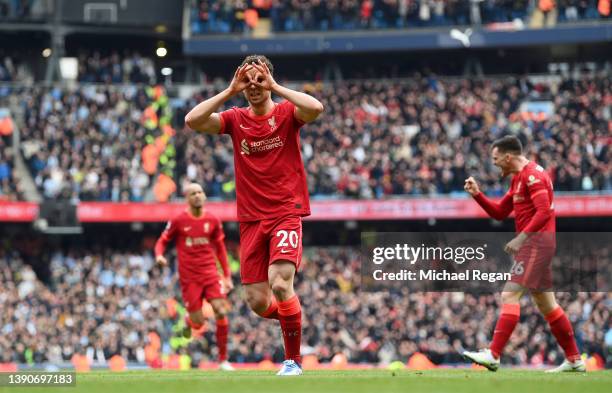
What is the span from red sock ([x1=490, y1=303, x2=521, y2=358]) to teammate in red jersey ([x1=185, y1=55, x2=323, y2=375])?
7.07 ft

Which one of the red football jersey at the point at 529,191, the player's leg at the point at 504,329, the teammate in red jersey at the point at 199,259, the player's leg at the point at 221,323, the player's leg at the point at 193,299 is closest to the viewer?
the player's leg at the point at 504,329

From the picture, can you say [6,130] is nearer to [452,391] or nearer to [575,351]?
[575,351]

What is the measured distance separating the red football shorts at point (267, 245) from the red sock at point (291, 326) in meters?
0.37

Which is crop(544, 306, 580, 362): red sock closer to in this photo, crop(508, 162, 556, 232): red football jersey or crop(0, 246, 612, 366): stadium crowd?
crop(508, 162, 556, 232): red football jersey

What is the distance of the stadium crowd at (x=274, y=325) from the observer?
27.3 metres

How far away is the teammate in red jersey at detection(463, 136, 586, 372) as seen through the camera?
12.2m

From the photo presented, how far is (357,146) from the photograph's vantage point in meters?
35.2

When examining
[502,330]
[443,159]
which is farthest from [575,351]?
[443,159]

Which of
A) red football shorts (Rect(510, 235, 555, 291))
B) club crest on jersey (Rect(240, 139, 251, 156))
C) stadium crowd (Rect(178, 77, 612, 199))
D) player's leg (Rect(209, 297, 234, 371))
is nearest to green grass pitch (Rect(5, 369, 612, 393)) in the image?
red football shorts (Rect(510, 235, 555, 291))

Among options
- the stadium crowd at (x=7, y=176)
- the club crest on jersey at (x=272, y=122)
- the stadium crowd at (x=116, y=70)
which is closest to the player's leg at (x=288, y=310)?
the club crest on jersey at (x=272, y=122)

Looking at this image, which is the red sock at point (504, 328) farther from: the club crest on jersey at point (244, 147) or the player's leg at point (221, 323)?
the player's leg at point (221, 323)

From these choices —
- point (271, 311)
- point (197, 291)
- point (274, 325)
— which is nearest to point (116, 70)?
point (274, 325)

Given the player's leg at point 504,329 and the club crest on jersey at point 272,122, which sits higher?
the club crest on jersey at point 272,122

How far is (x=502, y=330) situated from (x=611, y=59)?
3015 centimetres
